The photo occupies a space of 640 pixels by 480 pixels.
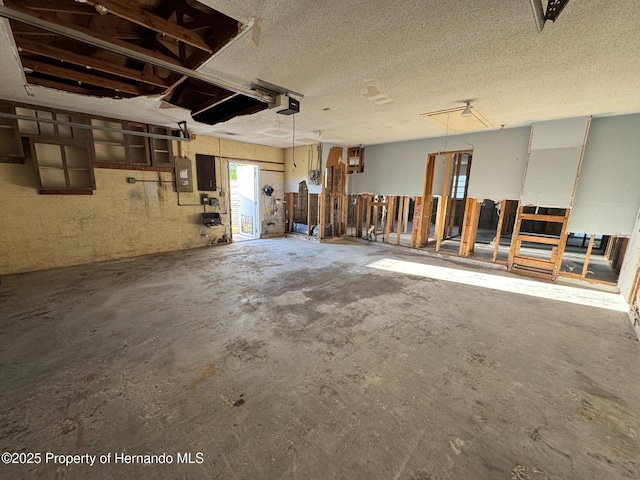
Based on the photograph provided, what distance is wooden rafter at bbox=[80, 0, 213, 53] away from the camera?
70.5 inches

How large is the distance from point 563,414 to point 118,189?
6853mm

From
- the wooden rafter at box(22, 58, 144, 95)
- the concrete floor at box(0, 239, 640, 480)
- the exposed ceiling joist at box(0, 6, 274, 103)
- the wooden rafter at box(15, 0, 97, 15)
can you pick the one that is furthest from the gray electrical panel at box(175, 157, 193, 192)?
the wooden rafter at box(15, 0, 97, 15)

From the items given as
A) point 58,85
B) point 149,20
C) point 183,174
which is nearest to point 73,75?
point 58,85

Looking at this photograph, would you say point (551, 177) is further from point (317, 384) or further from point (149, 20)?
point (149, 20)

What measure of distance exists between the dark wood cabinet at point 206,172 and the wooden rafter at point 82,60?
10.9 ft

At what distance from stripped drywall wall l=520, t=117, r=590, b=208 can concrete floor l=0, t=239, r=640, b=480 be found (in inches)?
77.5

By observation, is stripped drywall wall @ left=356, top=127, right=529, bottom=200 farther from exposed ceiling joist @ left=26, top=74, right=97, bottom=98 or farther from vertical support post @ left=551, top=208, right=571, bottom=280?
exposed ceiling joist @ left=26, top=74, right=97, bottom=98

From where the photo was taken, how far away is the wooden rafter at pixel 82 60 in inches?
90.7

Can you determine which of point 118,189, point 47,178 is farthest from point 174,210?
point 47,178

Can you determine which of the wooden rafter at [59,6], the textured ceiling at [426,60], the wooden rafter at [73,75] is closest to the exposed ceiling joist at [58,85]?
the textured ceiling at [426,60]

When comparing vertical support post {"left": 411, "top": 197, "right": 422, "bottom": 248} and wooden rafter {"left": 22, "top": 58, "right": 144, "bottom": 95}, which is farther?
vertical support post {"left": 411, "top": 197, "right": 422, "bottom": 248}

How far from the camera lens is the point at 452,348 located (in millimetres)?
2436

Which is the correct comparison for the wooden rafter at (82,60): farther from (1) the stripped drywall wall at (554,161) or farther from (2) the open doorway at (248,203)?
(1) the stripped drywall wall at (554,161)

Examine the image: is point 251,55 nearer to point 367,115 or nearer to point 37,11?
point 37,11
